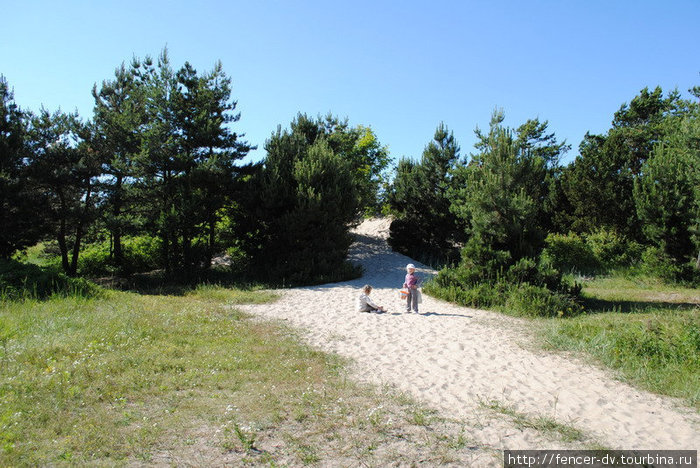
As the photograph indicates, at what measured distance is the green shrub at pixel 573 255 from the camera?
19969mm

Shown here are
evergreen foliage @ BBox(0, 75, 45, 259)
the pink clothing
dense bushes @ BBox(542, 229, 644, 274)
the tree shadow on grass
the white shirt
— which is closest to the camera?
the pink clothing

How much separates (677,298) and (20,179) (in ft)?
69.9

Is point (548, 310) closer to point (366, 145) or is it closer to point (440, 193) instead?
point (440, 193)

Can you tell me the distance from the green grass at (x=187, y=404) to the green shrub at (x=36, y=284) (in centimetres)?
236

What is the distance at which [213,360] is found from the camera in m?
6.60

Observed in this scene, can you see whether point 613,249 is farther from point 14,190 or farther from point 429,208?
point 14,190

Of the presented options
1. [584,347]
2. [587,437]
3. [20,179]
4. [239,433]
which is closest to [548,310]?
[584,347]

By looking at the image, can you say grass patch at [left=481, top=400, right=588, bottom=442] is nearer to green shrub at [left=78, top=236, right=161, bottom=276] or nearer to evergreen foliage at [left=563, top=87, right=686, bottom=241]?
green shrub at [left=78, top=236, right=161, bottom=276]

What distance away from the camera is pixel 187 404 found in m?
5.05

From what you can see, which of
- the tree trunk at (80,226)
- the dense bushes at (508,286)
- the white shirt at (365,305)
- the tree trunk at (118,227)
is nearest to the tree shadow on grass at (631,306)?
the dense bushes at (508,286)

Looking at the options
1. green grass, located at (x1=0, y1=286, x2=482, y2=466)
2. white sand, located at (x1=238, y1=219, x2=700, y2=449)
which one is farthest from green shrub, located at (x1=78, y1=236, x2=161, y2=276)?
green grass, located at (x1=0, y1=286, x2=482, y2=466)

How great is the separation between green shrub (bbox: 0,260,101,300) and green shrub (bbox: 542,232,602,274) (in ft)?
59.1

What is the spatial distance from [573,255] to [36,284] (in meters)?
20.8

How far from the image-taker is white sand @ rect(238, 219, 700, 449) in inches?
185
